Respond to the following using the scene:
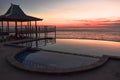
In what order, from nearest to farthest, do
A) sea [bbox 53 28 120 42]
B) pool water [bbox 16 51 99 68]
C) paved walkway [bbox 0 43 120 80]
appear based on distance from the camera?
paved walkway [bbox 0 43 120 80]
pool water [bbox 16 51 99 68]
sea [bbox 53 28 120 42]

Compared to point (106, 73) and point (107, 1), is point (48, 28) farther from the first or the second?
point (106, 73)

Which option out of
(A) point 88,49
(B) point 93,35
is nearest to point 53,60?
(A) point 88,49

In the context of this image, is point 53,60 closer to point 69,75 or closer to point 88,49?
point 69,75

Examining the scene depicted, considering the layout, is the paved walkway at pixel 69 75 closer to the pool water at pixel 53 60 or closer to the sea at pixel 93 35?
the pool water at pixel 53 60

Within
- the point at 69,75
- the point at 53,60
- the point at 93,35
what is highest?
the point at 93,35

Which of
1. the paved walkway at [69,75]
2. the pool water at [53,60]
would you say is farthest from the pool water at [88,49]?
the paved walkway at [69,75]

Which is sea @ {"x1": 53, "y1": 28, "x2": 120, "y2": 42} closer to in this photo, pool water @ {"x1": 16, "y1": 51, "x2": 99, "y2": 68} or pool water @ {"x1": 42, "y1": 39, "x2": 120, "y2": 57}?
pool water @ {"x1": 42, "y1": 39, "x2": 120, "y2": 57}

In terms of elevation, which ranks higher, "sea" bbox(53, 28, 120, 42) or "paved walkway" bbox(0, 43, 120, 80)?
"sea" bbox(53, 28, 120, 42)

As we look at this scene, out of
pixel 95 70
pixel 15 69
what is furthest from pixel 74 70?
pixel 15 69

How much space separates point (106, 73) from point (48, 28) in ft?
54.1

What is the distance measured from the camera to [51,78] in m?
4.50

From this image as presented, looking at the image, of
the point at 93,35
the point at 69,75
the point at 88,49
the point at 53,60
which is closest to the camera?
the point at 69,75

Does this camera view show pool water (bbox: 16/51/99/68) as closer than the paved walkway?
No

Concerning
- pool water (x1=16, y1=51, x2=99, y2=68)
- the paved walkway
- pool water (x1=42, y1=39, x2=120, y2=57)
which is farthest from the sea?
the paved walkway
